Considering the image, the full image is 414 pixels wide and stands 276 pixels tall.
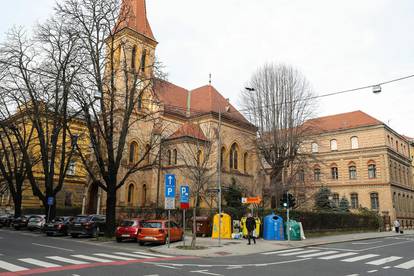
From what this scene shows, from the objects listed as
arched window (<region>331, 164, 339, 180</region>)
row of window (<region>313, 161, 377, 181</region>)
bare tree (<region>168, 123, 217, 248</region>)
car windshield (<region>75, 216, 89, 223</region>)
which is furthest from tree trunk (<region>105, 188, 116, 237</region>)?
arched window (<region>331, 164, 339, 180</region>)

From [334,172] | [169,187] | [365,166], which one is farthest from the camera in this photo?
[334,172]

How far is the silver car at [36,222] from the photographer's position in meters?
30.7

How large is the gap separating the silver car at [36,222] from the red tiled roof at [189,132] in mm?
15077

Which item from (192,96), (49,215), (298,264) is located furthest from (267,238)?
(192,96)

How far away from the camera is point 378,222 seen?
1779 inches

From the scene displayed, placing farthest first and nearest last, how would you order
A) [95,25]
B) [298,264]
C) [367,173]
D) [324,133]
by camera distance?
[324,133] → [367,173] → [95,25] → [298,264]

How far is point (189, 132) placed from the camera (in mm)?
37969

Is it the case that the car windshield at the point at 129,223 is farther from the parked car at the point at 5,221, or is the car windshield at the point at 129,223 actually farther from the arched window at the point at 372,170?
the arched window at the point at 372,170

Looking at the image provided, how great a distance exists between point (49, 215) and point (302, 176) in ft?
85.7

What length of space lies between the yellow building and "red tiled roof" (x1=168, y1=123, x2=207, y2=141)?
19042 mm

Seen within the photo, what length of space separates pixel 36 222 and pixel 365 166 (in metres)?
45.9

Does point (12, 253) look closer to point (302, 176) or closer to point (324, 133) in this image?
point (302, 176)

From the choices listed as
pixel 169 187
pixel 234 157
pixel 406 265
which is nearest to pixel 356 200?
pixel 234 157

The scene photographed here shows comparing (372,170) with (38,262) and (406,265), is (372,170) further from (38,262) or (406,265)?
(38,262)
